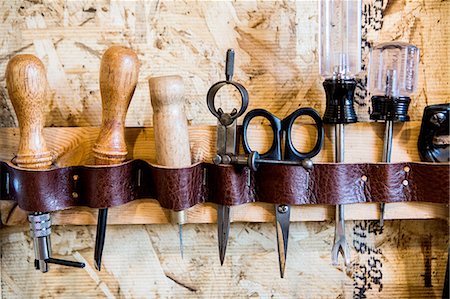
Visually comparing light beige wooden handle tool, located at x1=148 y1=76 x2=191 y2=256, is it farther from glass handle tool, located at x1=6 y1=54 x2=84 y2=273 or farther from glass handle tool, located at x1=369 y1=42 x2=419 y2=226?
glass handle tool, located at x1=369 y1=42 x2=419 y2=226

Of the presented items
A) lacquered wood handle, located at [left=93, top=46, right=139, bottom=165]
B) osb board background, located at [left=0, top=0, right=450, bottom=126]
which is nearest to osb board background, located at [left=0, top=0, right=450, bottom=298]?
osb board background, located at [left=0, top=0, right=450, bottom=126]

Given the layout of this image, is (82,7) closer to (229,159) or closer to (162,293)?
(229,159)

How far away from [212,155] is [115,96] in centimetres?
15

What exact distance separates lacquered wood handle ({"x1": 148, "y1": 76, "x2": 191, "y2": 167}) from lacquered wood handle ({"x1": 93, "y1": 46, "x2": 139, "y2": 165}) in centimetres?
3

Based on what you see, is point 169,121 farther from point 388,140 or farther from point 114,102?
point 388,140

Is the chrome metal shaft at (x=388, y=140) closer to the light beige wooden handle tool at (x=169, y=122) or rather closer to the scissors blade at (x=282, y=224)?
the scissors blade at (x=282, y=224)

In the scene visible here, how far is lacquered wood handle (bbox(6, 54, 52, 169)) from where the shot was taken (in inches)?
22.2

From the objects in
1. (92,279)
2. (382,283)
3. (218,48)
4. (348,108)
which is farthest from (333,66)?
(92,279)

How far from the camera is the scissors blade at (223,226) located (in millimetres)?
628

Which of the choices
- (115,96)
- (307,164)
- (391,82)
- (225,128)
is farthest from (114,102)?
(391,82)

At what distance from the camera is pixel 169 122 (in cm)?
58

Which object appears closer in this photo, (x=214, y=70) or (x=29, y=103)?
(x=29, y=103)

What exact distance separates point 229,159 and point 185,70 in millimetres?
174

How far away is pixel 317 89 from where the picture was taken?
0.70m
